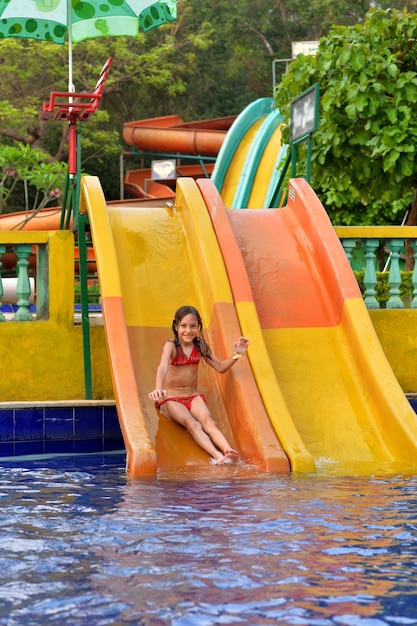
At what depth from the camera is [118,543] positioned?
4.49 meters

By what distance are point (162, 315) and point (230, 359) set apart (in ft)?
3.38

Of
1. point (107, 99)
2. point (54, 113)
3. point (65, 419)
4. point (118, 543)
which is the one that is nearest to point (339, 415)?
point (65, 419)

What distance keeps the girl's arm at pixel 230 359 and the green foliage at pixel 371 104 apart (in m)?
4.92

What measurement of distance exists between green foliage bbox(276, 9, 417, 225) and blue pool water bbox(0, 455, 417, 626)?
597cm

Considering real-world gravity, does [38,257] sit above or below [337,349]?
above

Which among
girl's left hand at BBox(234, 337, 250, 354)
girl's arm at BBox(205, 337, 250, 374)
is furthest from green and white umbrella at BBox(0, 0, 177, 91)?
girl's left hand at BBox(234, 337, 250, 354)

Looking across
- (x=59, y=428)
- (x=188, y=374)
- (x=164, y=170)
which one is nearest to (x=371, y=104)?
(x=188, y=374)

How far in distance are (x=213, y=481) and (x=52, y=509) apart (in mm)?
1154

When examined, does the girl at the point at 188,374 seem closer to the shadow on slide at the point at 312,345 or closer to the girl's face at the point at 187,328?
the girl's face at the point at 187,328

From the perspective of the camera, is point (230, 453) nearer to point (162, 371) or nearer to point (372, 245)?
point (162, 371)

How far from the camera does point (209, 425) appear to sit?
6797 millimetres

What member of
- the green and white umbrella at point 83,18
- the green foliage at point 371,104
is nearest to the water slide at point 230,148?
the green foliage at point 371,104

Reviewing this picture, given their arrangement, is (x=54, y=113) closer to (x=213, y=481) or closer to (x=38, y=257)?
(x=38, y=257)

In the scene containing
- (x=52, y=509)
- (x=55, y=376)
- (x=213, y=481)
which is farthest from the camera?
(x=55, y=376)
